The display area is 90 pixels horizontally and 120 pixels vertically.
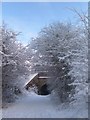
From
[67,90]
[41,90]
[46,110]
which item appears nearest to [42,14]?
[67,90]

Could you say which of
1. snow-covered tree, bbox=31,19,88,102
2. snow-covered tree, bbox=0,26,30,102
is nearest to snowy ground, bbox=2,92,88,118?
snow-covered tree, bbox=31,19,88,102

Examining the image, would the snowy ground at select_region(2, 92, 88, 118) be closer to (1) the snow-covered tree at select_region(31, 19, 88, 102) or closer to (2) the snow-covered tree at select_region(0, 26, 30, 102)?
(1) the snow-covered tree at select_region(31, 19, 88, 102)

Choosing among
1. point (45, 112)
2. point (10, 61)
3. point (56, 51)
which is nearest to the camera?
point (45, 112)

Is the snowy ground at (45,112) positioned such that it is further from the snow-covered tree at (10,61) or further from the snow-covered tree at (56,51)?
the snow-covered tree at (10,61)

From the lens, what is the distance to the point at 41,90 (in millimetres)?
20531

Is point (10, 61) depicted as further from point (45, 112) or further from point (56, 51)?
point (45, 112)

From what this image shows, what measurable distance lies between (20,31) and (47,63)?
2101mm

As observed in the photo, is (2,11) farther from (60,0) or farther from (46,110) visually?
(46,110)

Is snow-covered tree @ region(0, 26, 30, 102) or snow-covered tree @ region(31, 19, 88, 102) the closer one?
snow-covered tree @ region(31, 19, 88, 102)

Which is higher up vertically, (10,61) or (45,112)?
(10,61)

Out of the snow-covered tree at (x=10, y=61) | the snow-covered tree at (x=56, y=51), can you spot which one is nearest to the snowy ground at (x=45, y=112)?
the snow-covered tree at (x=56, y=51)

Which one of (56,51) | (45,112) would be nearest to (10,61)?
(56,51)

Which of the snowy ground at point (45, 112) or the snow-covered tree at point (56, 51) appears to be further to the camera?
the snow-covered tree at point (56, 51)

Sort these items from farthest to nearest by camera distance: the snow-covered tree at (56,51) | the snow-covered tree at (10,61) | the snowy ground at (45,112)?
the snow-covered tree at (10,61)
the snow-covered tree at (56,51)
the snowy ground at (45,112)
